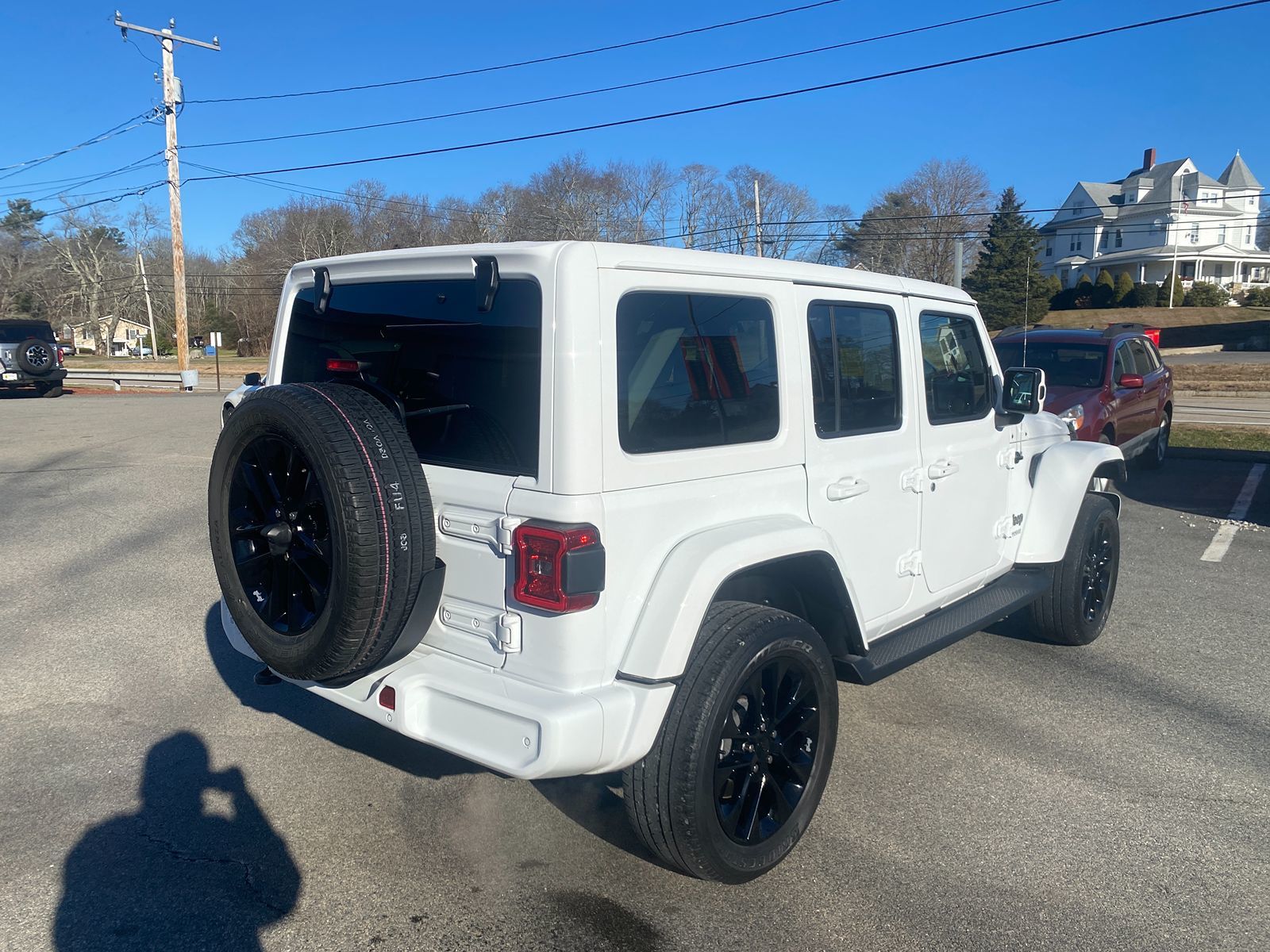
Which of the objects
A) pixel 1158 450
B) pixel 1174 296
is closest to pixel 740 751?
pixel 1158 450

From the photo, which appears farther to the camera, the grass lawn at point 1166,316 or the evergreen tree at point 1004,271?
the grass lawn at point 1166,316

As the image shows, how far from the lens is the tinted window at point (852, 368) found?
3580 millimetres

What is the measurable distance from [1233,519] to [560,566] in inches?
343

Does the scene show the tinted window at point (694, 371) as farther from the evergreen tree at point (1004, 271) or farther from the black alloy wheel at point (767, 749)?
the evergreen tree at point (1004, 271)

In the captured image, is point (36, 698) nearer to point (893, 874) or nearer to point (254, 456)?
point (254, 456)

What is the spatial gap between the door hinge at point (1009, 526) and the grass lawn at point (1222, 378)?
71.8ft

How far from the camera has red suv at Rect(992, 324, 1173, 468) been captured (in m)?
9.63

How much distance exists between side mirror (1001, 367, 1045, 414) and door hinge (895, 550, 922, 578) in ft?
3.65

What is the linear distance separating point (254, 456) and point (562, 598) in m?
1.17

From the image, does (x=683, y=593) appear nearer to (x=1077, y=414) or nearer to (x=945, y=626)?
(x=945, y=626)

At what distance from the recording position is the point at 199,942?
9.29 feet

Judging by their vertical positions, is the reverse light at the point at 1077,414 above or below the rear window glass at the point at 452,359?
below

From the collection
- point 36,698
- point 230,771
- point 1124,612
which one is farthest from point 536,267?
point 1124,612

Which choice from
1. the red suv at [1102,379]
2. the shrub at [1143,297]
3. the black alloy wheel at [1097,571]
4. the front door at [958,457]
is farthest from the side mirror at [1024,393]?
the shrub at [1143,297]
